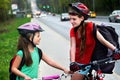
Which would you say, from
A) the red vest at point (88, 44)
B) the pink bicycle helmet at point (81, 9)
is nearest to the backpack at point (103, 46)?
the red vest at point (88, 44)

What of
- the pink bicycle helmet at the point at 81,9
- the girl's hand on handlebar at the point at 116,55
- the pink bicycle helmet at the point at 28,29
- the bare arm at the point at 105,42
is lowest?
the girl's hand on handlebar at the point at 116,55

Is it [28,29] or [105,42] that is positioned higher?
[28,29]

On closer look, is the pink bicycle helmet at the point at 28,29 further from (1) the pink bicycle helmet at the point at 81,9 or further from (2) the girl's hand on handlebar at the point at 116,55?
(2) the girl's hand on handlebar at the point at 116,55

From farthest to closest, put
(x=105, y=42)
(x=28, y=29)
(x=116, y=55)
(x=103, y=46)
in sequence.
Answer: (x=103, y=46), (x=105, y=42), (x=28, y=29), (x=116, y=55)

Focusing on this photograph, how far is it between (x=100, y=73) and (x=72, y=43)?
1.83 feet

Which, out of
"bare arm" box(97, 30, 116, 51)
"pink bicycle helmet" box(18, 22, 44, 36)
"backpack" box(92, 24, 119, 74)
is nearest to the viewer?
"pink bicycle helmet" box(18, 22, 44, 36)

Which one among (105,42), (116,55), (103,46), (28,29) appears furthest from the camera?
(103,46)

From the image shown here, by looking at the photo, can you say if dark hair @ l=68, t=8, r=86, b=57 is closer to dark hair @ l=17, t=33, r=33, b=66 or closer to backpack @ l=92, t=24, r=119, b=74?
backpack @ l=92, t=24, r=119, b=74

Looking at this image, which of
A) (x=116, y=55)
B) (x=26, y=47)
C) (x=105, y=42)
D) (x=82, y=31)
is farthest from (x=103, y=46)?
(x=26, y=47)

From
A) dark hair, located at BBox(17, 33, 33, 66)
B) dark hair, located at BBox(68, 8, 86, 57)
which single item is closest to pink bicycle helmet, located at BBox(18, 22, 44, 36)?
dark hair, located at BBox(17, 33, 33, 66)

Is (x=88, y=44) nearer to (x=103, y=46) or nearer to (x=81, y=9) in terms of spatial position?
(x=103, y=46)

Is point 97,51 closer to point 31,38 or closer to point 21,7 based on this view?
point 31,38

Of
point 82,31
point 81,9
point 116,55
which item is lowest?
point 116,55

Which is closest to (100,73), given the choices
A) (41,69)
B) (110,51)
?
(110,51)
